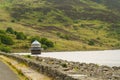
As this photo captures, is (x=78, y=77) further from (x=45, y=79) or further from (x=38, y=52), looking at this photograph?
(x=38, y=52)

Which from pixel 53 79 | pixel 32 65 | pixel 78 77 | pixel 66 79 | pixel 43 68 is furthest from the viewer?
pixel 32 65

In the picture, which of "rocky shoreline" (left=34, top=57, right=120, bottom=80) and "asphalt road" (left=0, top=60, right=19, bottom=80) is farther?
"asphalt road" (left=0, top=60, right=19, bottom=80)

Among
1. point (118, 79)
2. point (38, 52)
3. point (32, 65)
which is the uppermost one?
point (118, 79)

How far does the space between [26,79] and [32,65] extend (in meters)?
11.9

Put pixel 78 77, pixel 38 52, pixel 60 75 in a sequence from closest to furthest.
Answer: pixel 78 77 → pixel 60 75 → pixel 38 52

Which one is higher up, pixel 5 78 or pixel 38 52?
pixel 5 78

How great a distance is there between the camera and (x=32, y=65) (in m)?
45.7

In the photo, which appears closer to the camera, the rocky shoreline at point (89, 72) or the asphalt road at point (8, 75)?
the rocky shoreline at point (89, 72)

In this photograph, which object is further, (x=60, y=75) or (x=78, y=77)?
(x=60, y=75)

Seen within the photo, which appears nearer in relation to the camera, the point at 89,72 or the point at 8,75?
the point at 89,72

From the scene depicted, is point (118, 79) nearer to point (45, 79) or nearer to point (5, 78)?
point (45, 79)

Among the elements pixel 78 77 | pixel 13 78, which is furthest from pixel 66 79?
pixel 13 78

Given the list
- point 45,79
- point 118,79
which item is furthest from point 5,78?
point 118,79

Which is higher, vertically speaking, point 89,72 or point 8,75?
point 89,72
